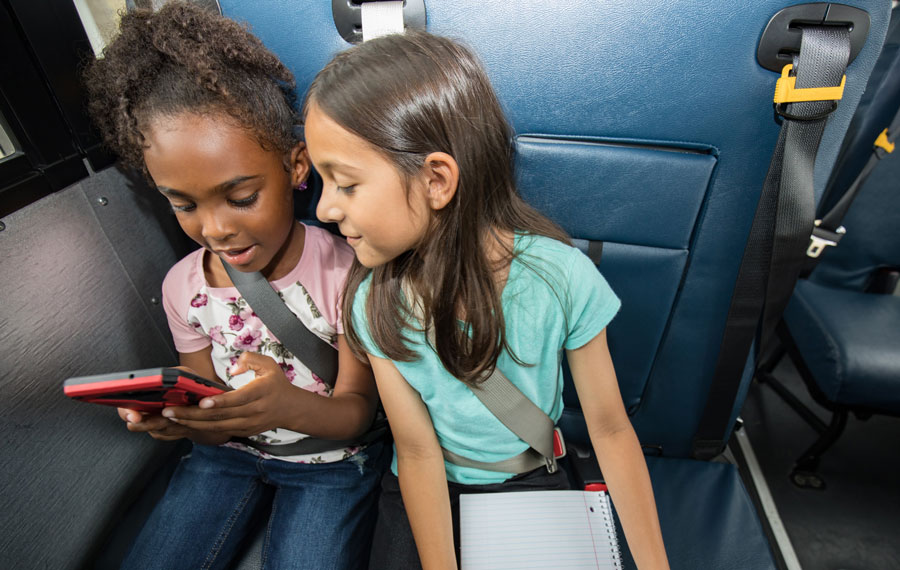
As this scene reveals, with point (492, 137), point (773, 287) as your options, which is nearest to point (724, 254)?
point (773, 287)

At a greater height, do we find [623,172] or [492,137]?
[492,137]

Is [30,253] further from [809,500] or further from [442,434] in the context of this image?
[809,500]

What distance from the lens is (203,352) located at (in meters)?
1.08

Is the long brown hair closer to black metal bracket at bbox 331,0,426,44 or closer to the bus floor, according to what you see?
black metal bracket at bbox 331,0,426,44

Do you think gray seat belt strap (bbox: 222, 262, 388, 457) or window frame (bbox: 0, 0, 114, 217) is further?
gray seat belt strap (bbox: 222, 262, 388, 457)

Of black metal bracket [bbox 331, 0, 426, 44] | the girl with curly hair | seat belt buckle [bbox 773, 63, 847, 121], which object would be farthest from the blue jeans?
seat belt buckle [bbox 773, 63, 847, 121]

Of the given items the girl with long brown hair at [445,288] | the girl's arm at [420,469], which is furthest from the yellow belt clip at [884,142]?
the girl's arm at [420,469]

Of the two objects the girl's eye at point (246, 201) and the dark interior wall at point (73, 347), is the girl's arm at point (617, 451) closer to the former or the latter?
the girl's eye at point (246, 201)

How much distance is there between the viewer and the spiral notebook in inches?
34.3

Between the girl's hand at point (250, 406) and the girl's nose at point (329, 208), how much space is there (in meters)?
0.29

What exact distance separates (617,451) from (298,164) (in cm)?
86

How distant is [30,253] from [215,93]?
49 cm

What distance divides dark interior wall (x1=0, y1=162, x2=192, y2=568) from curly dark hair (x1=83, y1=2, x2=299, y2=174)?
251 millimetres

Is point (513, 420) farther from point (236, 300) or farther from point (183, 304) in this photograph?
point (183, 304)
